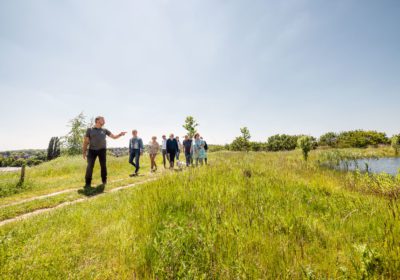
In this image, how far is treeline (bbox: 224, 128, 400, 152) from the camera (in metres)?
53.8

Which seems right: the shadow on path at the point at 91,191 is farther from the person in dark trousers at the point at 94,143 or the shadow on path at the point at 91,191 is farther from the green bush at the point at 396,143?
the green bush at the point at 396,143

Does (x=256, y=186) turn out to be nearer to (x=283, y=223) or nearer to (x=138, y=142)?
(x=283, y=223)

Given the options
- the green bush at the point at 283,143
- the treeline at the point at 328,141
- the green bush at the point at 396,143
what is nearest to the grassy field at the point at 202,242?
the green bush at the point at 396,143

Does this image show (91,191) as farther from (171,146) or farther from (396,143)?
(396,143)

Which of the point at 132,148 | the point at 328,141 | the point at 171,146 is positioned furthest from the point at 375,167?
the point at 328,141

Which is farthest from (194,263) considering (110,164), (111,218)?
(110,164)

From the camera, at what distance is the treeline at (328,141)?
53844 mm

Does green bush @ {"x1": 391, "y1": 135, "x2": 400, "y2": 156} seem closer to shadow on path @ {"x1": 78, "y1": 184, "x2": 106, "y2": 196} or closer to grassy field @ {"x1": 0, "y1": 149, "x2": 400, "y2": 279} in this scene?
grassy field @ {"x1": 0, "y1": 149, "x2": 400, "y2": 279}

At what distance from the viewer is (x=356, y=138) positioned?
55.4 metres

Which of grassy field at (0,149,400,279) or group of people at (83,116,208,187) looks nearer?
grassy field at (0,149,400,279)

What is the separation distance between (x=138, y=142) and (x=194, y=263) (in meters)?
10.9

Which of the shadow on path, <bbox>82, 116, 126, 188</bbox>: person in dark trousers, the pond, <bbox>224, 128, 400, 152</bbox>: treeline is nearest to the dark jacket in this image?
<bbox>82, 116, 126, 188</bbox>: person in dark trousers

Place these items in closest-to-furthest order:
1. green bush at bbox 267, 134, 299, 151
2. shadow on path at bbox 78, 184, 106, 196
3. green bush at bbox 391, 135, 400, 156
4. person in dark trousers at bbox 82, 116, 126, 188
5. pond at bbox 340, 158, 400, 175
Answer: shadow on path at bbox 78, 184, 106, 196 → person in dark trousers at bbox 82, 116, 126, 188 → pond at bbox 340, 158, 400, 175 → green bush at bbox 391, 135, 400, 156 → green bush at bbox 267, 134, 299, 151

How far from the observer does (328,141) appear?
57.4 metres
